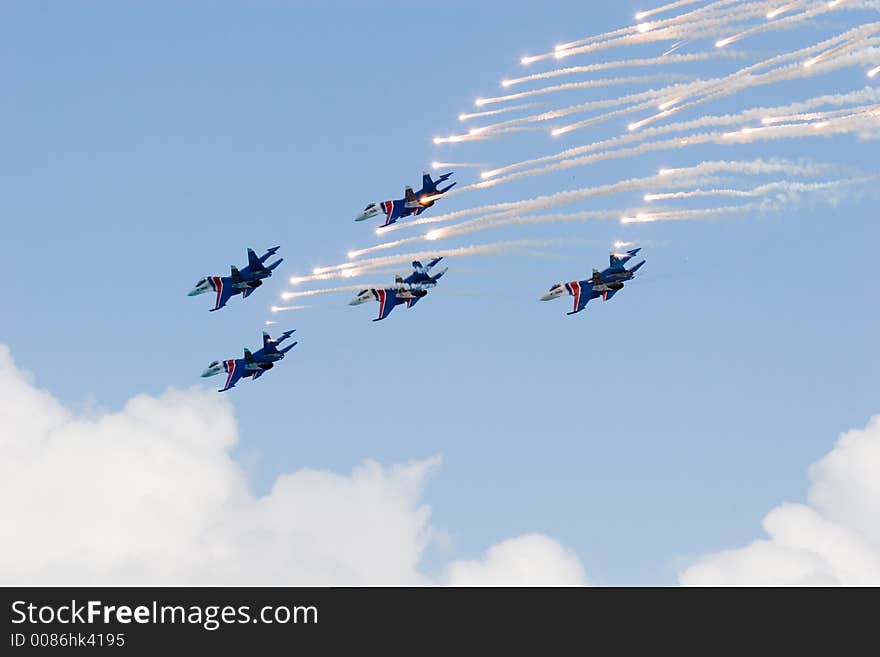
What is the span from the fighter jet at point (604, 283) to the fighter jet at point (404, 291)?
509 inches

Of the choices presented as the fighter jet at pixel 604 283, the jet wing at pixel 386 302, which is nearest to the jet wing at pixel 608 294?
the fighter jet at pixel 604 283

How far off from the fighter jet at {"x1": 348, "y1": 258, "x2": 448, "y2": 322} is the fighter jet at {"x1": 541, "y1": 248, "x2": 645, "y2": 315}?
1292 centimetres

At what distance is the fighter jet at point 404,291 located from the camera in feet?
638

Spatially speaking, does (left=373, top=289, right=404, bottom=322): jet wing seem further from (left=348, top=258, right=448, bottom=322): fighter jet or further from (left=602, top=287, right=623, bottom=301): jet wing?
(left=602, top=287, right=623, bottom=301): jet wing

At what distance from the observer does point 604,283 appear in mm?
190125

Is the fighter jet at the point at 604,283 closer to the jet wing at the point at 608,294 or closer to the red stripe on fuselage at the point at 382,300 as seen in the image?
the jet wing at the point at 608,294

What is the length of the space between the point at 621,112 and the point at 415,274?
31.9 metres

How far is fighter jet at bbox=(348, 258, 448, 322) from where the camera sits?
638 ft

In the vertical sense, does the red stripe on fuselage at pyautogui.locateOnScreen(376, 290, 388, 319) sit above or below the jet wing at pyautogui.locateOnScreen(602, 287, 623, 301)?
above

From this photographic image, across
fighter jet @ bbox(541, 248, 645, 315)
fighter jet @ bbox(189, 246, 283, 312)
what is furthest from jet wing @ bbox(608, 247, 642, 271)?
fighter jet @ bbox(189, 246, 283, 312)

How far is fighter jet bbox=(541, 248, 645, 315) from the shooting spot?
623 ft
